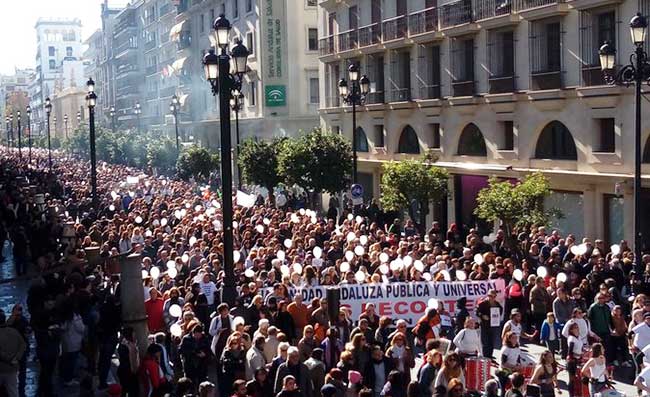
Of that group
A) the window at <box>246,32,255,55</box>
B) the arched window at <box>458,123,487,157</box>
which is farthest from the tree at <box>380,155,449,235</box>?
the window at <box>246,32,255,55</box>

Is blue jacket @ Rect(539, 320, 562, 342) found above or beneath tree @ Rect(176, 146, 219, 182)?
beneath

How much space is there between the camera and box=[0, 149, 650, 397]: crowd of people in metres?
12.9

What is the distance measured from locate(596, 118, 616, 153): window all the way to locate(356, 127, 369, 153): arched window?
1700 centimetres

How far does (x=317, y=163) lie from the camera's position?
36594 mm

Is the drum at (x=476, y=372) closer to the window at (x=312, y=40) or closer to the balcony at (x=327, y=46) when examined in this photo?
the balcony at (x=327, y=46)

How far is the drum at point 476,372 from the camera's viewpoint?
1437 cm

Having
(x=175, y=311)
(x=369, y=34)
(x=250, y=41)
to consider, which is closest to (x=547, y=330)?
(x=175, y=311)

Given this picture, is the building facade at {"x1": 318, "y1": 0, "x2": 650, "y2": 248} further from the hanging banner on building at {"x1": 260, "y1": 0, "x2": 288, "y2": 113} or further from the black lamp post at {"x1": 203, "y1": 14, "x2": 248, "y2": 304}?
the black lamp post at {"x1": 203, "y1": 14, "x2": 248, "y2": 304}

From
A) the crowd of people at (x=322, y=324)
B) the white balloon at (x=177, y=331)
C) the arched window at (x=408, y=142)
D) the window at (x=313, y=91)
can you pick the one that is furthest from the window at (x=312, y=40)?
the white balloon at (x=177, y=331)

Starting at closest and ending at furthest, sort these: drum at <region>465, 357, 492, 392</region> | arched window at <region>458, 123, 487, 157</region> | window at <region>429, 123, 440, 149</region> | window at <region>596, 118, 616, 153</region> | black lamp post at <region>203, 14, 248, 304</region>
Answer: drum at <region>465, 357, 492, 392</region> < black lamp post at <region>203, 14, 248, 304</region> < window at <region>596, 118, 616, 153</region> < arched window at <region>458, 123, 487, 157</region> < window at <region>429, 123, 440, 149</region>

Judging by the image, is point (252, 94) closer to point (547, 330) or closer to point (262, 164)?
point (262, 164)

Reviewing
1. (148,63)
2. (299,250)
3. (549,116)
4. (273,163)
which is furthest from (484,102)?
(148,63)

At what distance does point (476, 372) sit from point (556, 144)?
18.5m

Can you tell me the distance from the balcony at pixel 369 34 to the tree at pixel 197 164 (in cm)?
1411
